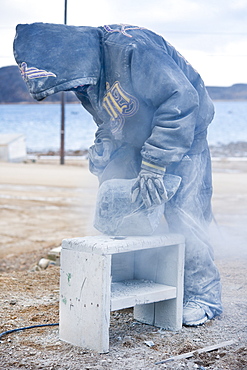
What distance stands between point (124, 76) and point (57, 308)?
1871mm

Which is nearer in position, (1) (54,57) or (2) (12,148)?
(1) (54,57)

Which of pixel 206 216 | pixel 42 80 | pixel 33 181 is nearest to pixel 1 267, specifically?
pixel 206 216

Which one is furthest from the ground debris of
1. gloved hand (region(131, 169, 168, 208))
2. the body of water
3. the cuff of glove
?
the body of water

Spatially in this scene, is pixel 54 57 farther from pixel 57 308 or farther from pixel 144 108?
pixel 57 308

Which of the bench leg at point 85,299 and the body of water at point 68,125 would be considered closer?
the bench leg at point 85,299

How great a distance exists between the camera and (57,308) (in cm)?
428

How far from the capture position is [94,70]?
3.52m

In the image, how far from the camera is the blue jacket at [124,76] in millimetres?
3391

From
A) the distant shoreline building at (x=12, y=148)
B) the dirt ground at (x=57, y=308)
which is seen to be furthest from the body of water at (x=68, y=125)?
the dirt ground at (x=57, y=308)

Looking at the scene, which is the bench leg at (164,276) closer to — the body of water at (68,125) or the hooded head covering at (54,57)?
the hooded head covering at (54,57)

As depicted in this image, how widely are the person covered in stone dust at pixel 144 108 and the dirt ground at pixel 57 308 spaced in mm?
341

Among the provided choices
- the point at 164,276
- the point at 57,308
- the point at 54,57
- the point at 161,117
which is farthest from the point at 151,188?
the point at 57,308

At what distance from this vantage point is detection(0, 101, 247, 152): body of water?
50.3m

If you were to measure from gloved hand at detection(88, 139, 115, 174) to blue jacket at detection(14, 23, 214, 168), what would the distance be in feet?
0.96
